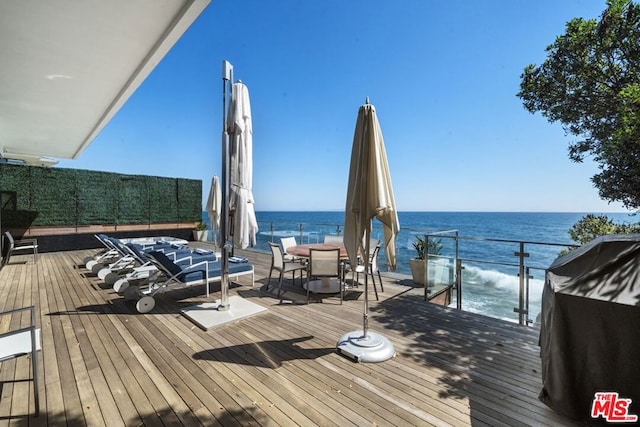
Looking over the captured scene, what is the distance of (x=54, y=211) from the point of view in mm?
9609

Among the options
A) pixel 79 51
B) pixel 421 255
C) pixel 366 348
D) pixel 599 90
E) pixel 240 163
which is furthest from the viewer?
pixel 421 255

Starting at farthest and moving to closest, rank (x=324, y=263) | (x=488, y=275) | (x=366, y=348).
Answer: (x=488, y=275) < (x=324, y=263) < (x=366, y=348)

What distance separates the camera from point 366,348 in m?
2.73

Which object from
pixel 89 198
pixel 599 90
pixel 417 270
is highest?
pixel 599 90

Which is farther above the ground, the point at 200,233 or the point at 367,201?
the point at 367,201

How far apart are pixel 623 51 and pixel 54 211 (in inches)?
611

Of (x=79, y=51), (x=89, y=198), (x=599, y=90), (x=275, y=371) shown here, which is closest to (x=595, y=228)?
(x=599, y=90)

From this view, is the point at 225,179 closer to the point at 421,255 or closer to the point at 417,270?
the point at 417,270

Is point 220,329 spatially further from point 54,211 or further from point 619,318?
point 54,211

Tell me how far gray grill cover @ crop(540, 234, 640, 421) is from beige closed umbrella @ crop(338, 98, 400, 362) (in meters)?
1.31

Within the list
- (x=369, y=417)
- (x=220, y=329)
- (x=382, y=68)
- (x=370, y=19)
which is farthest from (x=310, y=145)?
(x=369, y=417)

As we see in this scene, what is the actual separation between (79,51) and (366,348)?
18.1ft

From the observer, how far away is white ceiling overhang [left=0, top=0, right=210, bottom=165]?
123 inches

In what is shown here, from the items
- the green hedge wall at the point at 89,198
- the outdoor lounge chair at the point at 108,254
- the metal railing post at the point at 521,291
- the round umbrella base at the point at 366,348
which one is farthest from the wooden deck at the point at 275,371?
the green hedge wall at the point at 89,198
